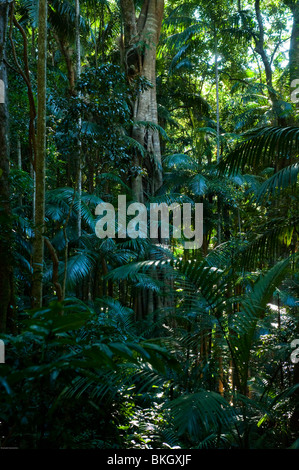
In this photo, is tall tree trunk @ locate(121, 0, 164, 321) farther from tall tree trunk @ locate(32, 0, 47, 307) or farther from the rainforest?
tall tree trunk @ locate(32, 0, 47, 307)

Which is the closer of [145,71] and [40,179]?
[40,179]

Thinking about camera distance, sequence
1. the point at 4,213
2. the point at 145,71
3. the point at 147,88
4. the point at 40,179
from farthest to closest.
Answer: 1. the point at 145,71
2. the point at 147,88
3. the point at 40,179
4. the point at 4,213

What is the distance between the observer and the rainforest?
1.99 meters

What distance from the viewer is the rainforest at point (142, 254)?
1.99 m

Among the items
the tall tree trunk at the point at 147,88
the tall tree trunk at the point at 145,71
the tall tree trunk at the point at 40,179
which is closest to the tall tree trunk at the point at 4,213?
the tall tree trunk at the point at 40,179

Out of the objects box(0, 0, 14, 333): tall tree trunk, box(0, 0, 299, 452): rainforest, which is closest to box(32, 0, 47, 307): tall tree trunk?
box(0, 0, 299, 452): rainforest

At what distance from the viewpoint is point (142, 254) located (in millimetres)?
6875

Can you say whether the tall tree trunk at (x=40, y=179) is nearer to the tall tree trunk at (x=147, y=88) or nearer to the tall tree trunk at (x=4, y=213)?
the tall tree trunk at (x=4, y=213)

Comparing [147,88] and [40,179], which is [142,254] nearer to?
[40,179]

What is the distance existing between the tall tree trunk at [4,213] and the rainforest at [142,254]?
17mm

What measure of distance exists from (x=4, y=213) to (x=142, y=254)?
4070mm

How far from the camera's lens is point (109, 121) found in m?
6.12

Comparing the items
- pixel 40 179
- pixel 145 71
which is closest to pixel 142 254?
pixel 40 179
